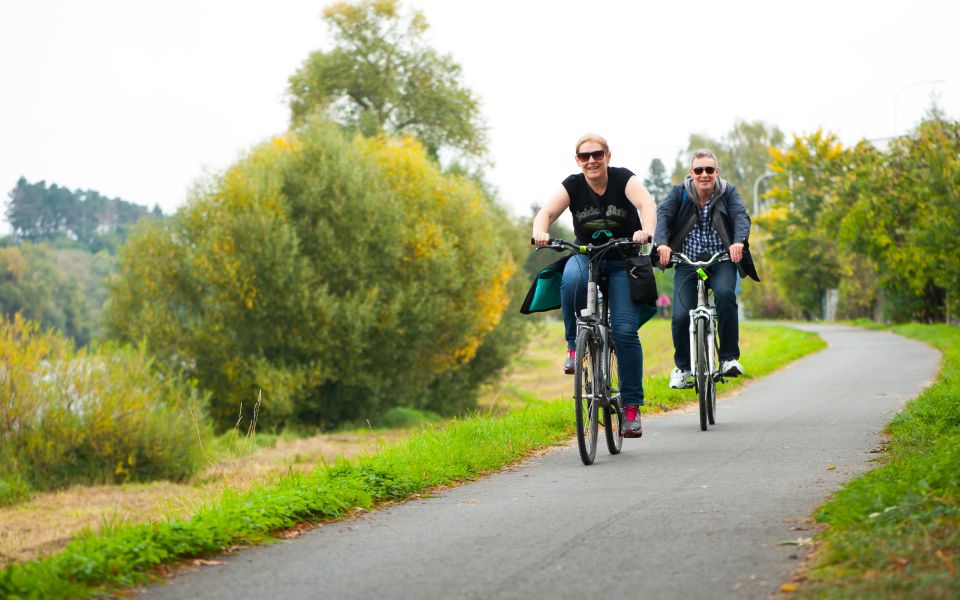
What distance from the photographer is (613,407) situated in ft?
28.2

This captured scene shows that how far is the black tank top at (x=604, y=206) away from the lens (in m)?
8.41

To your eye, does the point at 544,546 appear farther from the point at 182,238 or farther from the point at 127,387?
the point at 182,238

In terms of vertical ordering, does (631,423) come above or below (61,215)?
below

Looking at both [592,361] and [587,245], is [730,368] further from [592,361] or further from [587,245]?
[587,245]

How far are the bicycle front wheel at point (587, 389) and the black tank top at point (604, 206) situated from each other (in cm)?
80

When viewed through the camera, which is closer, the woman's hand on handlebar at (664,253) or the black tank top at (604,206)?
the black tank top at (604,206)

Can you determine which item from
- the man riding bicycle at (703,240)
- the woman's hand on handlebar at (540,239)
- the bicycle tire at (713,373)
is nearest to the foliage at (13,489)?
the bicycle tire at (713,373)

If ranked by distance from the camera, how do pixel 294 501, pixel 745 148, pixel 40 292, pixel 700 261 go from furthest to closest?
Answer: pixel 40 292, pixel 745 148, pixel 700 261, pixel 294 501

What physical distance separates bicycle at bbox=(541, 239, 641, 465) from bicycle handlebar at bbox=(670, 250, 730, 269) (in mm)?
1910

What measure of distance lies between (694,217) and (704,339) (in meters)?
1.07

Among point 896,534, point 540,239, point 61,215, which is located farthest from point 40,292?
point 896,534

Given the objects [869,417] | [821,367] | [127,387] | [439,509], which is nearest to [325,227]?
[127,387]

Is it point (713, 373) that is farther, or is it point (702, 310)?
point (713, 373)

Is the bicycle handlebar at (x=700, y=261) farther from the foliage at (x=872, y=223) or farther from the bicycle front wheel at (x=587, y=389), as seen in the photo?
the foliage at (x=872, y=223)
